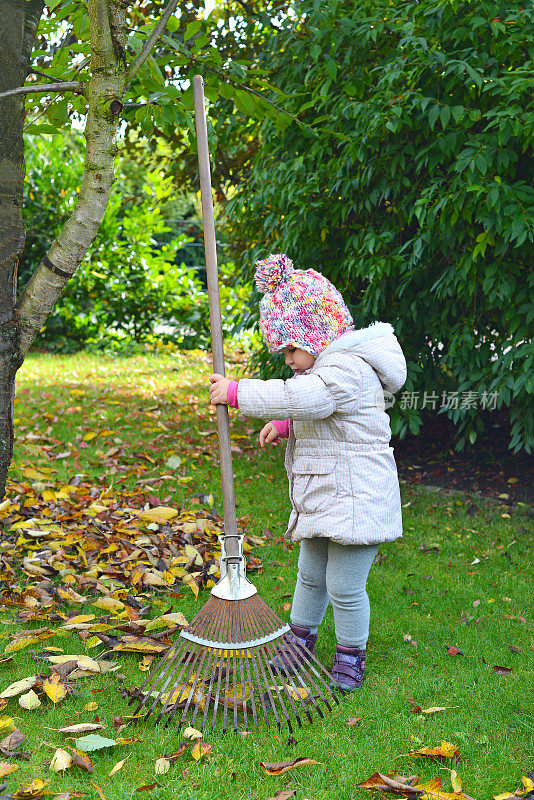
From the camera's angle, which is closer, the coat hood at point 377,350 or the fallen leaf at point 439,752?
the fallen leaf at point 439,752

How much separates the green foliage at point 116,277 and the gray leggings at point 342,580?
6986 mm

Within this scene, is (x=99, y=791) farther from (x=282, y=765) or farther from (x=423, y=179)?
(x=423, y=179)

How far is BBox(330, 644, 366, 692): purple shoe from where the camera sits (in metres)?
2.53

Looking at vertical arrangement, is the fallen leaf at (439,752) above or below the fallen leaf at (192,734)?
below

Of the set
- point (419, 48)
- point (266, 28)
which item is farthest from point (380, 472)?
point (266, 28)

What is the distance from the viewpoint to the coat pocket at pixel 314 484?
2.49 meters

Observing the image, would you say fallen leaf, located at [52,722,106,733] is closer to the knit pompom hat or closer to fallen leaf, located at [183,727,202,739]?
fallen leaf, located at [183,727,202,739]

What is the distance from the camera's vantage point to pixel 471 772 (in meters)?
2.09

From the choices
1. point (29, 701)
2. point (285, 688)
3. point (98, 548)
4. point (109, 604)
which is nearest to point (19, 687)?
point (29, 701)

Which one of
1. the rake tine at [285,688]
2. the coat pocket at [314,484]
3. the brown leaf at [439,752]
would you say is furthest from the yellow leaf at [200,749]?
the coat pocket at [314,484]

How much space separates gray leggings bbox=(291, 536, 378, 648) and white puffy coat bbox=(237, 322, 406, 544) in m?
0.11

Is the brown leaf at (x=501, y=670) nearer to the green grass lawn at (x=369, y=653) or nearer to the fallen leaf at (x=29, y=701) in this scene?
the green grass lawn at (x=369, y=653)

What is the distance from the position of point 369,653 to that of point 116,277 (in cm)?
811

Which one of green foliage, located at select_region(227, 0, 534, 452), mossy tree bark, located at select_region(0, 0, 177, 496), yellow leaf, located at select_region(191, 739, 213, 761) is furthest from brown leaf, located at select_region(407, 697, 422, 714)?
green foliage, located at select_region(227, 0, 534, 452)
